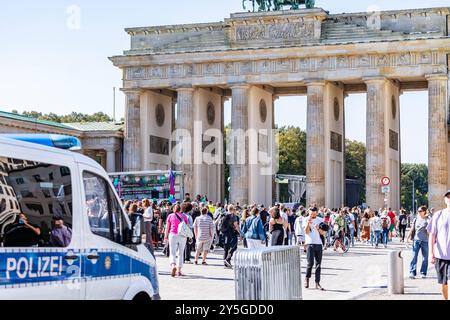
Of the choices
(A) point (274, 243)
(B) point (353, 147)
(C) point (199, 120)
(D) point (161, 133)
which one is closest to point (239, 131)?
(C) point (199, 120)

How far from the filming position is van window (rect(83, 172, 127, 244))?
11156mm

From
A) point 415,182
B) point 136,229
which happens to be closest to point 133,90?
point 136,229

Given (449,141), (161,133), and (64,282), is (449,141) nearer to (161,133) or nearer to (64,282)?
(161,133)

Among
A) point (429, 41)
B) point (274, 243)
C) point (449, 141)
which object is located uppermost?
point (429, 41)

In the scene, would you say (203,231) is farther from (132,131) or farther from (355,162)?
(355,162)

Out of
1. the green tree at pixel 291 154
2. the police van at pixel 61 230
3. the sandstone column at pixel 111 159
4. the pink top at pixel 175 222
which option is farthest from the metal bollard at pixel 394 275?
the green tree at pixel 291 154

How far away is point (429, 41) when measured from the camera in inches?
2498

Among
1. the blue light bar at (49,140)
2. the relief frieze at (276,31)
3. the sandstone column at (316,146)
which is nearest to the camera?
the blue light bar at (49,140)

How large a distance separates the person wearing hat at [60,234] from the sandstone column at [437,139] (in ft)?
184

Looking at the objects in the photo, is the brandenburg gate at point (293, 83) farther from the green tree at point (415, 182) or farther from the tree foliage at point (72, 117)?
the green tree at point (415, 182)

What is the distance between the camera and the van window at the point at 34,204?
31.3ft

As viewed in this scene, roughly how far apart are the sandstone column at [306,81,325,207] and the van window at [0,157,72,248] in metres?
57.5

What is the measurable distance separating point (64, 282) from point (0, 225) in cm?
130

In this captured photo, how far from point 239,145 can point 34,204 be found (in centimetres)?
6003
